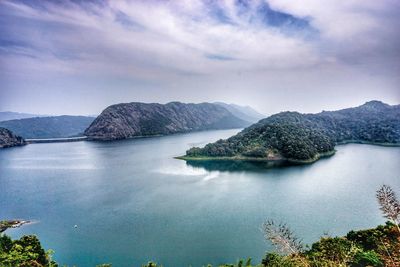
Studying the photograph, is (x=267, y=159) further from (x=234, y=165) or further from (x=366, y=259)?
(x=366, y=259)

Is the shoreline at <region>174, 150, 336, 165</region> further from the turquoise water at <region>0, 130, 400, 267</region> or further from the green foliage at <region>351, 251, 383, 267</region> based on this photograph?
the green foliage at <region>351, 251, 383, 267</region>

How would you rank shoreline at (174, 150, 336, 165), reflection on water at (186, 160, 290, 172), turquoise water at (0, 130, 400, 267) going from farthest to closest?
1. shoreline at (174, 150, 336, 165)
2. reflection on water at (186, 160, 290, 172)
3. turquoise water at (0, 130, 400, 267)

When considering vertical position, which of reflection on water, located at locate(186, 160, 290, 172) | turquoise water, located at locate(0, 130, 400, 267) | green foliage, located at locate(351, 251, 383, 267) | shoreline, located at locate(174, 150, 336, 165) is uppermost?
shoreline, located at locate(174, 150, 336, 165)

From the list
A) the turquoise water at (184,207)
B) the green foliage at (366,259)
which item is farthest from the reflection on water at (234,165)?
the green foliage at (366,259)

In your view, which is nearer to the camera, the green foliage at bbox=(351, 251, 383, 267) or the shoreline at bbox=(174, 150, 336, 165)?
the green foliage at bbox=(351, 251, 383, 267)

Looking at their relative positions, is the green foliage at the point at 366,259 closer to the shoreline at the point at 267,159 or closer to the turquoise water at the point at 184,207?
the turquoise water at the point at 184,207

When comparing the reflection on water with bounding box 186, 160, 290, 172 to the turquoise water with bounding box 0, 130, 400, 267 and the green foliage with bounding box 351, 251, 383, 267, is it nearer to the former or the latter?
the turquoise water with bounding box 0, 130, 400, 267

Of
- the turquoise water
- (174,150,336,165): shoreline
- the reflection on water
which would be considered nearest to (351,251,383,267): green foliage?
the turquoise water

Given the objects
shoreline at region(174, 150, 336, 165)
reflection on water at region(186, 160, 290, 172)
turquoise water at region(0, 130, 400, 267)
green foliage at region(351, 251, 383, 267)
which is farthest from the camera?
shoreline at region(174, 150, 336, 165)

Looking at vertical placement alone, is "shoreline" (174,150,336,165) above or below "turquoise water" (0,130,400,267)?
above
